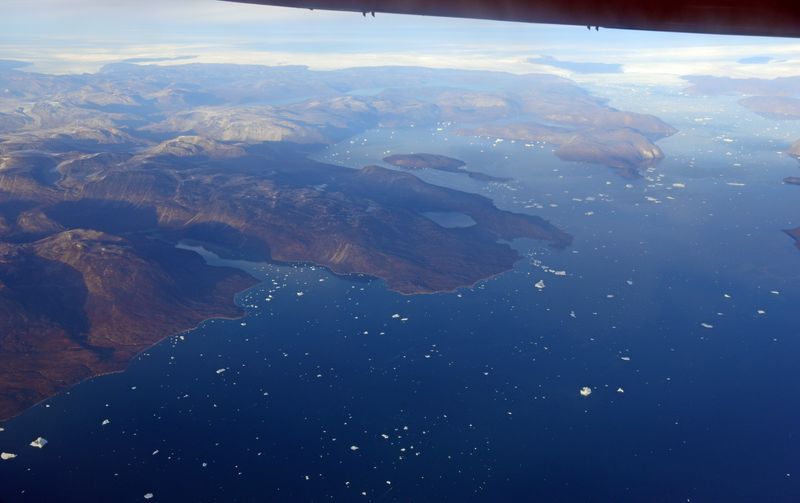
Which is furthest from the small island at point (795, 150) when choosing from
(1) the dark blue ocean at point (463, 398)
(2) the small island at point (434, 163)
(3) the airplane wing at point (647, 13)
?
(3) the airplane wing at point (647, 13)

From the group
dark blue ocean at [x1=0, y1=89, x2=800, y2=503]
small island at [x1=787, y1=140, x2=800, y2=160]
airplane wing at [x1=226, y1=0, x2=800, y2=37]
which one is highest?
airplane wing at [x1=226, y1=0, x2=800, y2=37]

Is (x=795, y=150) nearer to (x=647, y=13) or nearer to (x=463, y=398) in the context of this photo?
(x=463, y=398)

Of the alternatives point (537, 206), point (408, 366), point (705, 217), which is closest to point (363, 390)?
point (408, 366)

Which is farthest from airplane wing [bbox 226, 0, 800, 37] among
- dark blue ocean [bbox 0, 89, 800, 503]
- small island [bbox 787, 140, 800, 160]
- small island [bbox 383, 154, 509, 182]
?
small island [bbox 787, 140, 800, 160]

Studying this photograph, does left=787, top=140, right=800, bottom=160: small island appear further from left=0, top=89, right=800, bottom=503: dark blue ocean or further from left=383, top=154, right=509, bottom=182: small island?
left=383, top=154, right=509, bottom=182: small island

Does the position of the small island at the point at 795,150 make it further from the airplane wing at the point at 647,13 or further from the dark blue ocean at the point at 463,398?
the airplane wing at the point at 647,13

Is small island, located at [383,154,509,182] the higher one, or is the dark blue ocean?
small island, located at [383,154,509,182]

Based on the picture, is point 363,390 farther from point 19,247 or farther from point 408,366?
point 19,247
